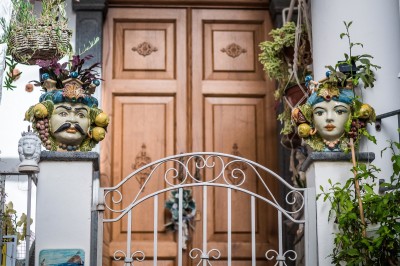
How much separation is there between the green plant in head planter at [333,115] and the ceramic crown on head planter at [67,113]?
56.7 inches

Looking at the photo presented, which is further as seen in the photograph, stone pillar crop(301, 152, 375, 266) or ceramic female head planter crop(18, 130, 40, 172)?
stone pillar crop(301, 152, 375, 266)

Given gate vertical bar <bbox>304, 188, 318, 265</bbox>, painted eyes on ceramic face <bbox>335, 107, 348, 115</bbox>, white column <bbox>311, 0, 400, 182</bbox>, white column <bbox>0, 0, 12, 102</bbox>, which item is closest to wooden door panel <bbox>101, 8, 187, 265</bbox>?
white column <bbox>0, 0, 12, 102</bbox>

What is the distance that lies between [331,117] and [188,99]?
2.60 metres

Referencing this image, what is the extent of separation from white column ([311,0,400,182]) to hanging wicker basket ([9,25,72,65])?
209cm

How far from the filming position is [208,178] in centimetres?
916

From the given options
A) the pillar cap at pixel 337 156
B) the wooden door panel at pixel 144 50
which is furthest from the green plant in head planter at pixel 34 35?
the pillar cap at pixel 337 156

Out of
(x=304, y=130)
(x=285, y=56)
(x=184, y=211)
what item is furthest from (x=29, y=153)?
(x=285, y=56)

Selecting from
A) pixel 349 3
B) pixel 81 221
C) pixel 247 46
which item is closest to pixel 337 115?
pixel 349 3


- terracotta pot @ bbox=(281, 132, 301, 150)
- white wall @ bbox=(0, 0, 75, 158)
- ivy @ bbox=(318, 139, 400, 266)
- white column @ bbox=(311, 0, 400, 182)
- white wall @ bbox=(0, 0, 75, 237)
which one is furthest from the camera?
white wall @ bbox=(0, 0, 75, 158)

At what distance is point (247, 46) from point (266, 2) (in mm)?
480

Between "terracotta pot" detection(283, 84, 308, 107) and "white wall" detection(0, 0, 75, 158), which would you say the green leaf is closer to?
"terracotta pot" detection(283, 84, 308, 107)

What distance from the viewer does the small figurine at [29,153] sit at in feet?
22.2

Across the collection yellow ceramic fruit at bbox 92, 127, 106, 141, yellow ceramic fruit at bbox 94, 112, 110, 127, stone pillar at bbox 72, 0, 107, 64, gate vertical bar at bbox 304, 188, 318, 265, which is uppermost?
stone pillar at bbox 72, 0, 107, 64

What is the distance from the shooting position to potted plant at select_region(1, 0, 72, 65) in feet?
26.4
